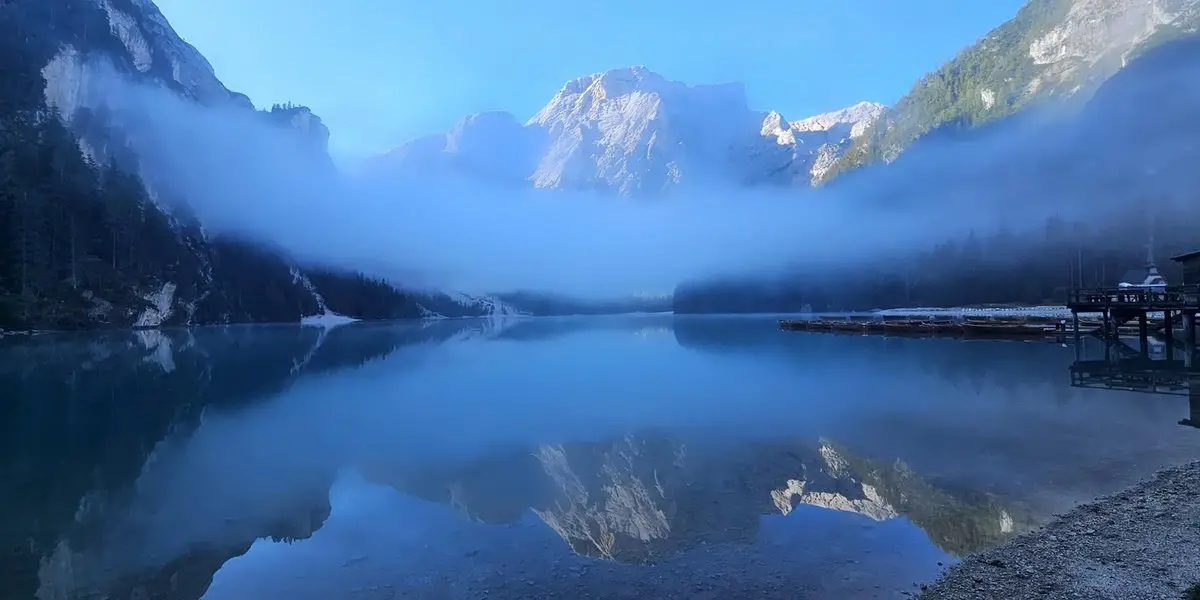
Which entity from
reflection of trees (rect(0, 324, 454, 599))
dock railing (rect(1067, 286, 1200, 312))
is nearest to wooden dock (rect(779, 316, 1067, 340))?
dock railing (rect(1067, 286, 1200, 312))

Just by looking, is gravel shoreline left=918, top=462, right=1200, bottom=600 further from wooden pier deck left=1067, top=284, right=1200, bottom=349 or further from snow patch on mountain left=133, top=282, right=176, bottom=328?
snow patch on mountain left=133, top=282, right=176, bottom=328

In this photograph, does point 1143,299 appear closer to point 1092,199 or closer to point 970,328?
point 970,328

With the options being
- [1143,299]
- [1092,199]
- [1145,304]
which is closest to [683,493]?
[1145,304]

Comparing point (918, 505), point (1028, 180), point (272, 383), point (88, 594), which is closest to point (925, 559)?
point (918, 505)

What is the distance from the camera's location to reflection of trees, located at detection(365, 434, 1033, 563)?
47.1 feet

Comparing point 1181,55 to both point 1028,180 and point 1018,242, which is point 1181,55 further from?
point 1018,242

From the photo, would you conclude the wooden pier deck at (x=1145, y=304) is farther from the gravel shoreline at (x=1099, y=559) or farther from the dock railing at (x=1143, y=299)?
the gravel shoreline at (x=1099, y=559)

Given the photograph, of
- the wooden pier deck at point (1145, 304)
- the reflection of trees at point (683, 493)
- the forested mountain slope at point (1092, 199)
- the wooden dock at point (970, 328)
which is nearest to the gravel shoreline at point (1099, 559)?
the reflection of trees at point (683, 493)

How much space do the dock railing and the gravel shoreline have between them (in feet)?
119

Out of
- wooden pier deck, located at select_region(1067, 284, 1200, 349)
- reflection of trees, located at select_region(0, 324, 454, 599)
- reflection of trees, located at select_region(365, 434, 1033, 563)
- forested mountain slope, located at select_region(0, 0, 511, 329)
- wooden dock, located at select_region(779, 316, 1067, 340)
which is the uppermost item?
forested mountain slope, located at select_region(0, 0, 511, 329)

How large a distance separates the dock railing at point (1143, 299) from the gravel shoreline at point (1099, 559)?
119ft

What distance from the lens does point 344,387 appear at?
44781mm

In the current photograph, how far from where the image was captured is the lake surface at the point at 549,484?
1259 centimetres

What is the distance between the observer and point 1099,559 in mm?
11367
